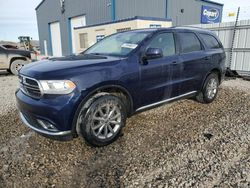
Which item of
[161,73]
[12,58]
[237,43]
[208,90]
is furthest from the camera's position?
[12,58]

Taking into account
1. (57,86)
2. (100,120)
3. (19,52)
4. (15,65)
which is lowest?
(15,65)

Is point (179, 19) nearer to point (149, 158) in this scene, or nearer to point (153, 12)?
point (153, 12)

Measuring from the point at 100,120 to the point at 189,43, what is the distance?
2.57 meters

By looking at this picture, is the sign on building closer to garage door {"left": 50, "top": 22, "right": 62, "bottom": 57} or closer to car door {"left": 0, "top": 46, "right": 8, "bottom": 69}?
garage door {"left": 50, "top": 22, "right": 62, "bottom": 57}

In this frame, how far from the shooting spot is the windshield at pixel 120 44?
142 inches

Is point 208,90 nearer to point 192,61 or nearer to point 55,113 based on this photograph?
point 192,61

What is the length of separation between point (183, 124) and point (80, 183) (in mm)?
2278

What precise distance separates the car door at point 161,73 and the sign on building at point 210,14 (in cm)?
1905

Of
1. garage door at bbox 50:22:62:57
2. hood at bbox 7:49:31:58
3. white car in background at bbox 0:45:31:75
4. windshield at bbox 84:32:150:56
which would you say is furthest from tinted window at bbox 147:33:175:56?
garage door at bbox 50:22:62:57

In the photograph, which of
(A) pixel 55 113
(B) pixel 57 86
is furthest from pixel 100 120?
(B) pixel 57 86

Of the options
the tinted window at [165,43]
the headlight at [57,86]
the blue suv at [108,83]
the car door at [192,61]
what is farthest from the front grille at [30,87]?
the car door at [192,61]

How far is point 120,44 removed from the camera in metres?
3.92

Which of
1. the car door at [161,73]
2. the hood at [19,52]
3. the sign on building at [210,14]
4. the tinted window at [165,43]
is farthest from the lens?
the sign on building at [210,14]

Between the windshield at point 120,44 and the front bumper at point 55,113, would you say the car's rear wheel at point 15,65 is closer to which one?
the windshield at point 120,44
